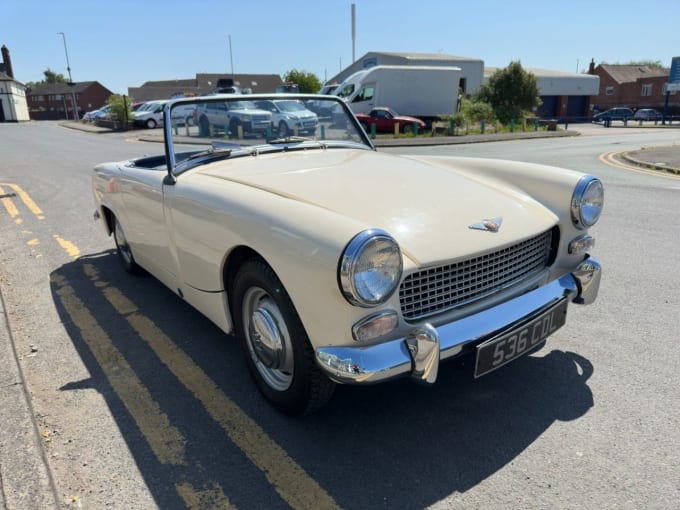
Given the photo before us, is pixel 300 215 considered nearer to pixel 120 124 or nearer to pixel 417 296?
pixel 417 296

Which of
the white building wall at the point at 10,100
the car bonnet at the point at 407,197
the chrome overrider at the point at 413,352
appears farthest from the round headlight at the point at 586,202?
the white building wall at the point at 10,100

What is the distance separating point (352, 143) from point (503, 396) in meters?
2.23

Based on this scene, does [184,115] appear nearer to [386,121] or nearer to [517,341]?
[517,341]

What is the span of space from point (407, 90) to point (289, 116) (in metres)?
23.7

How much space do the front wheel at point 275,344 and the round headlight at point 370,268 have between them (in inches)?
15.3

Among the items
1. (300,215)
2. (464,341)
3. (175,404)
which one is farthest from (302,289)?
(175,404)

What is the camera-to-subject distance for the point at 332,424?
2.46m

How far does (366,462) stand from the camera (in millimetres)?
2193

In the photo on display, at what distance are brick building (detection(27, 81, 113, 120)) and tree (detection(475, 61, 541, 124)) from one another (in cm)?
6454

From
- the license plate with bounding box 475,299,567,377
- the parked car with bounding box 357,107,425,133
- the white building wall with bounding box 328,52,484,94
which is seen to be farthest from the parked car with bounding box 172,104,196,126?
the white building wall with bounding box 328,52,484,94

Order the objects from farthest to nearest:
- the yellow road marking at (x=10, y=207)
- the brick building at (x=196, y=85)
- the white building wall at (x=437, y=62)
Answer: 1. the brick building at (x=196, y=85)
2. the white building wall at (x=437, y=62)
3. the yellow road marking at (x=10, y=207)

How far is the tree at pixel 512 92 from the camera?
30422 mm

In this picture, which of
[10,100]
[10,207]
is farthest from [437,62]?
[10,100]

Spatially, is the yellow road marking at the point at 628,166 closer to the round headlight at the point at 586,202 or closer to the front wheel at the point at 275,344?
the round headlight at the point at 586,202
